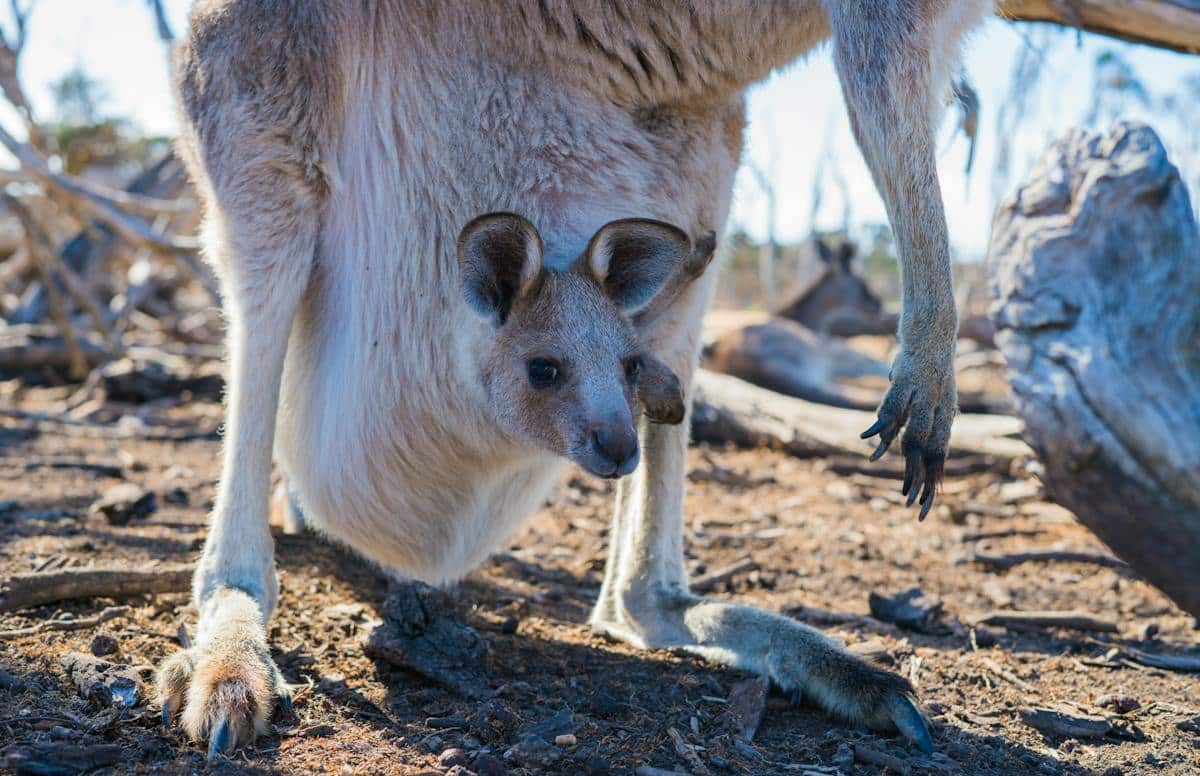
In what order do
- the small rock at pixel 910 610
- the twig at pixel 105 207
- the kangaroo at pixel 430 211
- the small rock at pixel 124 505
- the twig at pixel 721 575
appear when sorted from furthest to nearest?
the twig at pixel 105 207 → the small rock at pixel 124 505 → the twig at pixel 721 575 → the small rock at pixel 910 610 → the kangaroo at pixel 430 211

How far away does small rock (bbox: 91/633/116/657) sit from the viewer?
2512mm

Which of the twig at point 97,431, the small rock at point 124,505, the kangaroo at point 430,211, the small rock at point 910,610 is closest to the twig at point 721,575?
the small rock at point 910,610

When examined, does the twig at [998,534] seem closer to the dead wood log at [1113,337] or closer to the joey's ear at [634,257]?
the dead wood log at [1113,337]

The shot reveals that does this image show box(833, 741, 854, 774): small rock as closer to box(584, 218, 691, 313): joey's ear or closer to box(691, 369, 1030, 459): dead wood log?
box(584, 218, 691, 313): joey's ear

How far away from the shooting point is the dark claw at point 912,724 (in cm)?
231

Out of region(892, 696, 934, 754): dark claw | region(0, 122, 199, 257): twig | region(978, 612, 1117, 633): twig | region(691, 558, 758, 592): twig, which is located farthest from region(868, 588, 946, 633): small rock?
region(0, 122, 199, 257): twig

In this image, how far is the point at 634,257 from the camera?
102 inches

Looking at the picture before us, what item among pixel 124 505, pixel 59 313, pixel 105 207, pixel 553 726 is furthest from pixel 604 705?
pixel 59 313

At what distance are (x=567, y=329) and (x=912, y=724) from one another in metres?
1.24

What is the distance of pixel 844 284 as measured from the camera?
34.6 ft

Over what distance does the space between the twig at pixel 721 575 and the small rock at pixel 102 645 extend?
1916 millimetres

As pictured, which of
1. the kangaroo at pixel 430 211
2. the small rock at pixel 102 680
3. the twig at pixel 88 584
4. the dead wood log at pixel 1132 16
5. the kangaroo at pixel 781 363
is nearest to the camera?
the small rock at pixel 102 680

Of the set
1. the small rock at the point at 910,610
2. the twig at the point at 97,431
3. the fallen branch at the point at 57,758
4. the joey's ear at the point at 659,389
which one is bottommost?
the fallen branch at the point at 57,758

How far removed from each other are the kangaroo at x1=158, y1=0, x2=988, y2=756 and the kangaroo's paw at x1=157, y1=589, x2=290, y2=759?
0.06ft
